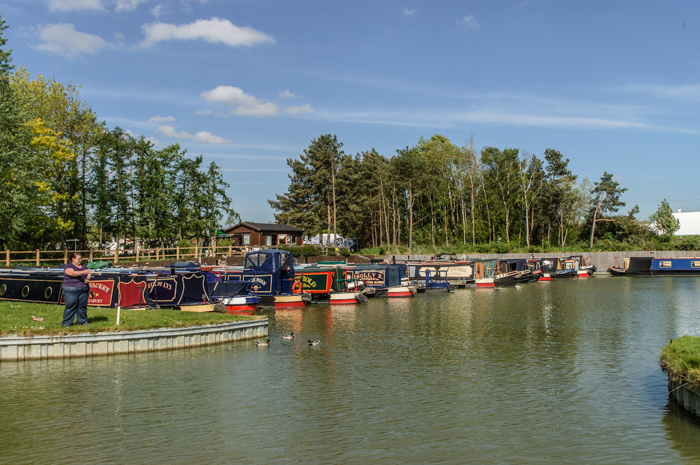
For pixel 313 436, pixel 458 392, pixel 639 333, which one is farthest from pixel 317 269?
pixel 313 436

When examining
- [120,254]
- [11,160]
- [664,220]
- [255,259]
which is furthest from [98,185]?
[664,220]

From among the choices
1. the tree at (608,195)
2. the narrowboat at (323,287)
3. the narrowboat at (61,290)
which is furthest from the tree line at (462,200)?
the narrowboat at (61,290)

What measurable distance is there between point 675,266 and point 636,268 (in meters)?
4.69

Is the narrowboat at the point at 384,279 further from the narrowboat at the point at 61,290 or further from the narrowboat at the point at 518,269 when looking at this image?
the narrowboat at the point at 61,290

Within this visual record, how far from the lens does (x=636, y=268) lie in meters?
75.0

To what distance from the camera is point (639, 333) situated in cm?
2431

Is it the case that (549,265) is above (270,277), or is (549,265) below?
below

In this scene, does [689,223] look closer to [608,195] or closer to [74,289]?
[608,195]

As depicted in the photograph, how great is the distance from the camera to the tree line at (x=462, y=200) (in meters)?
88.2

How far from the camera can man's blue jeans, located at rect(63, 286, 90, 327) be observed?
1673 cm

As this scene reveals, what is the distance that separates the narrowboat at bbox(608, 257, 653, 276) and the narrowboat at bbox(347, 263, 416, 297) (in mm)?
39682

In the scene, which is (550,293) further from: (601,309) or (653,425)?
(653,425)

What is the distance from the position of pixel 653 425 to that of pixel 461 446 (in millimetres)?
4425

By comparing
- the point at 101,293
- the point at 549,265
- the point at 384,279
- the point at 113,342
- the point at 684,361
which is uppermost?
the point at 101,293
